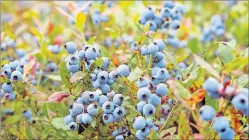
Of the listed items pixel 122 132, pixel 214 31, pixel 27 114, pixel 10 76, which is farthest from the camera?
pixel 214 31

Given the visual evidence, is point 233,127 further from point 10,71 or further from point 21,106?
point 21,106

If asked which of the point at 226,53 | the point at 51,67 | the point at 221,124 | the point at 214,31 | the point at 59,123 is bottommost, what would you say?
the point at 221,124

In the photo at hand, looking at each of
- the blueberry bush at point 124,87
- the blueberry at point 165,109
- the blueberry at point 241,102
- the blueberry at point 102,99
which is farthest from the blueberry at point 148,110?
the blueberry at point 165,109

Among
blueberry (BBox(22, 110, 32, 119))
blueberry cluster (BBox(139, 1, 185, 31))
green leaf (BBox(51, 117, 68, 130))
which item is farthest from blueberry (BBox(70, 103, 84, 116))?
blueberry cluster (BBox(139, 1, 185, 31))

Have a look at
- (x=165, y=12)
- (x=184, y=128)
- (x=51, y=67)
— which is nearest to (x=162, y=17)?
(x=165, y=12)

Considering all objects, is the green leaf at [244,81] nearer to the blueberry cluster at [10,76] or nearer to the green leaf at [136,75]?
the green leaf at [136,75]

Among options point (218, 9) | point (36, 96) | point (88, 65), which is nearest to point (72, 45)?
point (88, 65)

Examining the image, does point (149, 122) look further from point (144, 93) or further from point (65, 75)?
point (65, 75)

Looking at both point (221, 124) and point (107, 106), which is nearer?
point (221, 124)
